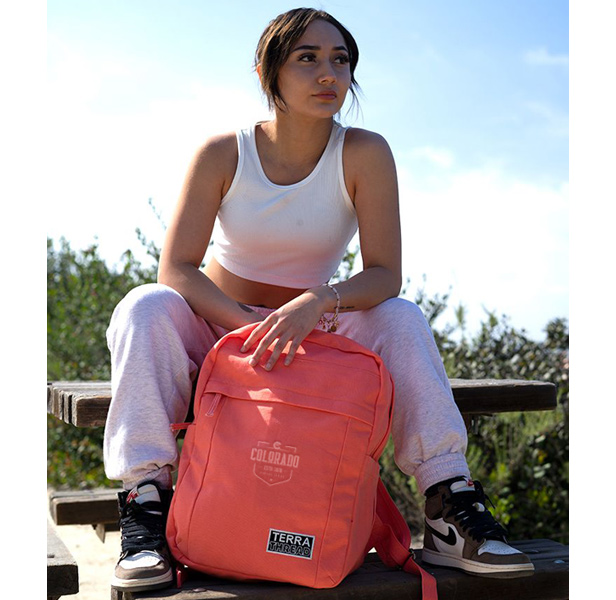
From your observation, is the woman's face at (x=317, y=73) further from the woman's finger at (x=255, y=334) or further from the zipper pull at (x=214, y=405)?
the zipper pull at (x=214, y=405)

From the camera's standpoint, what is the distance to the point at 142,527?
195 cm

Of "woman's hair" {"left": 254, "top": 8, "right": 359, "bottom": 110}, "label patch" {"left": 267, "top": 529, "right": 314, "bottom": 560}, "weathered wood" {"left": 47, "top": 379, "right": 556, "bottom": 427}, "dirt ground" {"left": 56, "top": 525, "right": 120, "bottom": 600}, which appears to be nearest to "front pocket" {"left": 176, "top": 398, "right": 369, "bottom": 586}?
"label patch" {"left": 267, "top": 529, "right": 314, "bottom": 560}

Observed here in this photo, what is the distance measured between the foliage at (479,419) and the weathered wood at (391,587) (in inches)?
62.2

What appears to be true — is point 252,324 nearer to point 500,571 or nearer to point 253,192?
point 253,192

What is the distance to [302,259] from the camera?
2.57 m

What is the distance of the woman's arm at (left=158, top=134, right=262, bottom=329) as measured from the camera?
7.43 feet

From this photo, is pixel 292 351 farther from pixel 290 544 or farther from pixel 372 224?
pixel 372 224

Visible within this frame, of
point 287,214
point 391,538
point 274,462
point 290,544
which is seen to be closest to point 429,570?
point 391,538

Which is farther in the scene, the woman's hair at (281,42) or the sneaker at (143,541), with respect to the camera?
the woman's hair at (281,42)

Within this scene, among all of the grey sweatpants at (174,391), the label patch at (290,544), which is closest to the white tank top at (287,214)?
the grey sweatpants at (174,391)

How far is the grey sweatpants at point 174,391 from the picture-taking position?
2.01 metres

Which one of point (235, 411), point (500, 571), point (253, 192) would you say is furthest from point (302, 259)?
point (500, 571)

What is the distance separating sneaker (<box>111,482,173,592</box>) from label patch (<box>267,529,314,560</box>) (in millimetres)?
248
